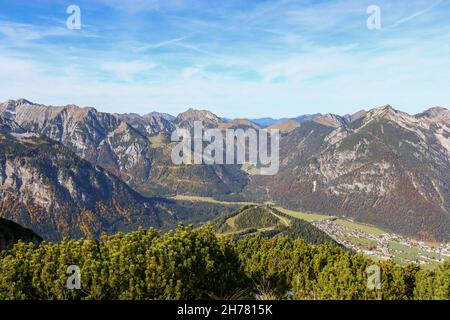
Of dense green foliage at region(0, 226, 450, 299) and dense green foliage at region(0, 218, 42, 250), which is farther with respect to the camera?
dense green foliage at region(0, 218, 42, 250)

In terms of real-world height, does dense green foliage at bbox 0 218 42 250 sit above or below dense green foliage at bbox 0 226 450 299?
below

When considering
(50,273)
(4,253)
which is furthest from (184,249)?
(4,253)

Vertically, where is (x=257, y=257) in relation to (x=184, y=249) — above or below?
below

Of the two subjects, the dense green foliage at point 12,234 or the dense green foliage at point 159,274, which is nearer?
the dense green foliage at point 159,274

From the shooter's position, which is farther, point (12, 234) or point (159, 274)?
point (12, 234)

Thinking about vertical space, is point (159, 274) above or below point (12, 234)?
above

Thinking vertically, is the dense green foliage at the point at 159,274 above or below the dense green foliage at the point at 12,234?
above
